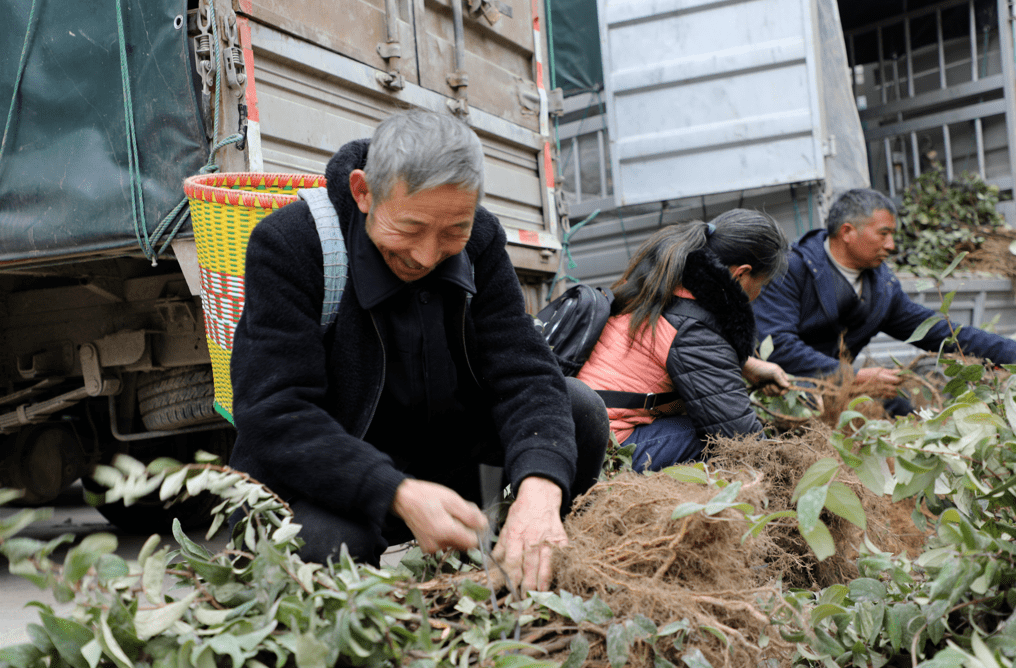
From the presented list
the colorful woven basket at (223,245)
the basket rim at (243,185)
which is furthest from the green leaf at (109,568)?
the basket rim at (243,185)

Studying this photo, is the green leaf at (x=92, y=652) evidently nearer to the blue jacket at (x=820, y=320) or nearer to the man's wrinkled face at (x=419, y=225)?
the man's wrinkled face at (x=419, y=225)

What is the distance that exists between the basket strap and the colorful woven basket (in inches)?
17.9

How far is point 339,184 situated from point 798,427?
1960mm

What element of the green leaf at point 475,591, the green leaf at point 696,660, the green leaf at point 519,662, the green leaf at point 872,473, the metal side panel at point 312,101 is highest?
the metal side panel at point 312,101

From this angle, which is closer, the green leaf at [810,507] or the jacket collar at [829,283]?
the green leaf at [810,507]

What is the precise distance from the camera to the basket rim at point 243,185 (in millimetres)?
2049

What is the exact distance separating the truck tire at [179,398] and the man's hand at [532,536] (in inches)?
76.5

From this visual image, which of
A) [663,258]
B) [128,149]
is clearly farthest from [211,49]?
[663,258]

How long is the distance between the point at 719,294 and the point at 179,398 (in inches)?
83.0

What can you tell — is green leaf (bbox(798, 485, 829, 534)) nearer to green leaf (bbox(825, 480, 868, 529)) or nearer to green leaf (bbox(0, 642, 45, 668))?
green leaf (bbox(825, 480, 868, 529))

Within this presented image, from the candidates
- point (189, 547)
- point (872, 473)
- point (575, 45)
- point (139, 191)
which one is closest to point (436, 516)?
point (189, 547)

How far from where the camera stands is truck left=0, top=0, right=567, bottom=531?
254 cm

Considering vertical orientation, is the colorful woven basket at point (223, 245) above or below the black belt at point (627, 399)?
above

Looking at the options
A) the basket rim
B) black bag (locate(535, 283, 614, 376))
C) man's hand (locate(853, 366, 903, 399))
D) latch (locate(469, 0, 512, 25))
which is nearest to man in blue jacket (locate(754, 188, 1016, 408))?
man's hand (locate(853, 366, 903, 399))
